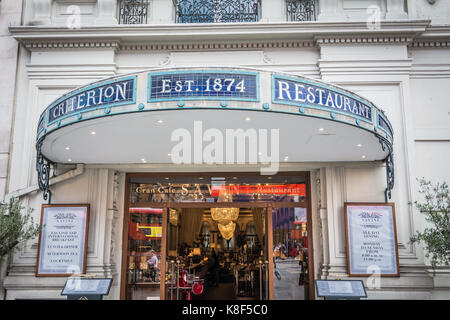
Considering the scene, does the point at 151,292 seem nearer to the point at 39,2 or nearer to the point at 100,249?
the point at 100,249

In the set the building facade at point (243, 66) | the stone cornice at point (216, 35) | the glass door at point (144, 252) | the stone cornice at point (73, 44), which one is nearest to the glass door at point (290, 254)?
the building facade at point (243, 66)

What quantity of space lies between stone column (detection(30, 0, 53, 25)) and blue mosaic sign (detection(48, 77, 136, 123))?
429 cm

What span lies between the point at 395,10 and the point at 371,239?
536 centimetres

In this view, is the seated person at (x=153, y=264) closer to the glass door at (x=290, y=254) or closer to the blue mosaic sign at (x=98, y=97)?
the glass door at (x=290, y=254)

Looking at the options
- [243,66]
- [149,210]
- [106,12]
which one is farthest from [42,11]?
[149,210]

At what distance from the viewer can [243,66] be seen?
8.34 m

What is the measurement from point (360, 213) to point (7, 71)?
877cm

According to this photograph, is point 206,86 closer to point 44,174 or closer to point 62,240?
point 44,174

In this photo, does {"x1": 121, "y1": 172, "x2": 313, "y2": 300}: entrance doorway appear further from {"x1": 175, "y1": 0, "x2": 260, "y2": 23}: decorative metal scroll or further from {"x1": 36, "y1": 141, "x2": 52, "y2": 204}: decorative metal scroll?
{"x1": 175, "y1": 0, "x2": 260, "y2": 23}: decorative metal scroll

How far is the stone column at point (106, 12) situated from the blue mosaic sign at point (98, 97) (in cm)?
375

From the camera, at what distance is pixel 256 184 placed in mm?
9555

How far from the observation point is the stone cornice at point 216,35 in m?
9.12

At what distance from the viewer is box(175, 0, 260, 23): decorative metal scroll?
9992 millimetres
